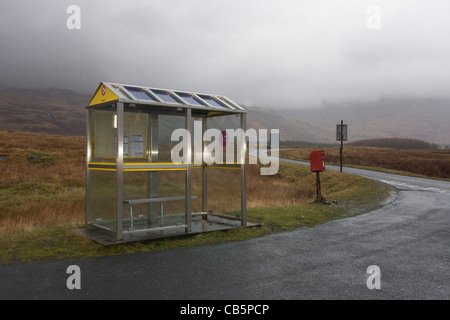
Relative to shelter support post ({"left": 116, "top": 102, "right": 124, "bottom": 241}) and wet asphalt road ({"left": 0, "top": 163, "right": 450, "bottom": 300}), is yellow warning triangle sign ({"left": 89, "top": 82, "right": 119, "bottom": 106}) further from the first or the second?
wet asphalt road ({"left": 0, "top": 163, "right": 450, "bottom": 300})

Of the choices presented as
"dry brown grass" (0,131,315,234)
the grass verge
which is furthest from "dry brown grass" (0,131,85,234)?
the grass verge

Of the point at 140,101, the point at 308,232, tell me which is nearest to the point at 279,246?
the point at 308,232

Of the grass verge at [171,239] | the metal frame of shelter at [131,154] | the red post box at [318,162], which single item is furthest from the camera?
the red post box at [318,162]

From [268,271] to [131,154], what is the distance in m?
4.56

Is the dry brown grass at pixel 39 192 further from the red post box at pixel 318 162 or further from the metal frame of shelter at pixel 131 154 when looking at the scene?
the red post box at pixel 318 162

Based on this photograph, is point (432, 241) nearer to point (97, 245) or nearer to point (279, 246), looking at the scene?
point (279, 246)

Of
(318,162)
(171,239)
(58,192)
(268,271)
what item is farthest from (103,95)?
(58,192)

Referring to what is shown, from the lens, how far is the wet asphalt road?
4.66 meters

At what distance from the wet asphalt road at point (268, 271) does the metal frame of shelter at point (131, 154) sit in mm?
1318

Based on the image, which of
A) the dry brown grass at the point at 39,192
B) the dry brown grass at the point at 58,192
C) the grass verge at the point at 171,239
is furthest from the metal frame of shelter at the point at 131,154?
the dry brown grass at the point at 39,192

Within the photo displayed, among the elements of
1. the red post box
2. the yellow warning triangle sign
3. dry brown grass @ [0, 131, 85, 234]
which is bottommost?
dry brown grass @ [0, 131, 85, 234]

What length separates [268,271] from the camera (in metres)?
5.56

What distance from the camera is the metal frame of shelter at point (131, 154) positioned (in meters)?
7.25

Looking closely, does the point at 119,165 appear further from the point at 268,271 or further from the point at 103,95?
the point at 268,271
